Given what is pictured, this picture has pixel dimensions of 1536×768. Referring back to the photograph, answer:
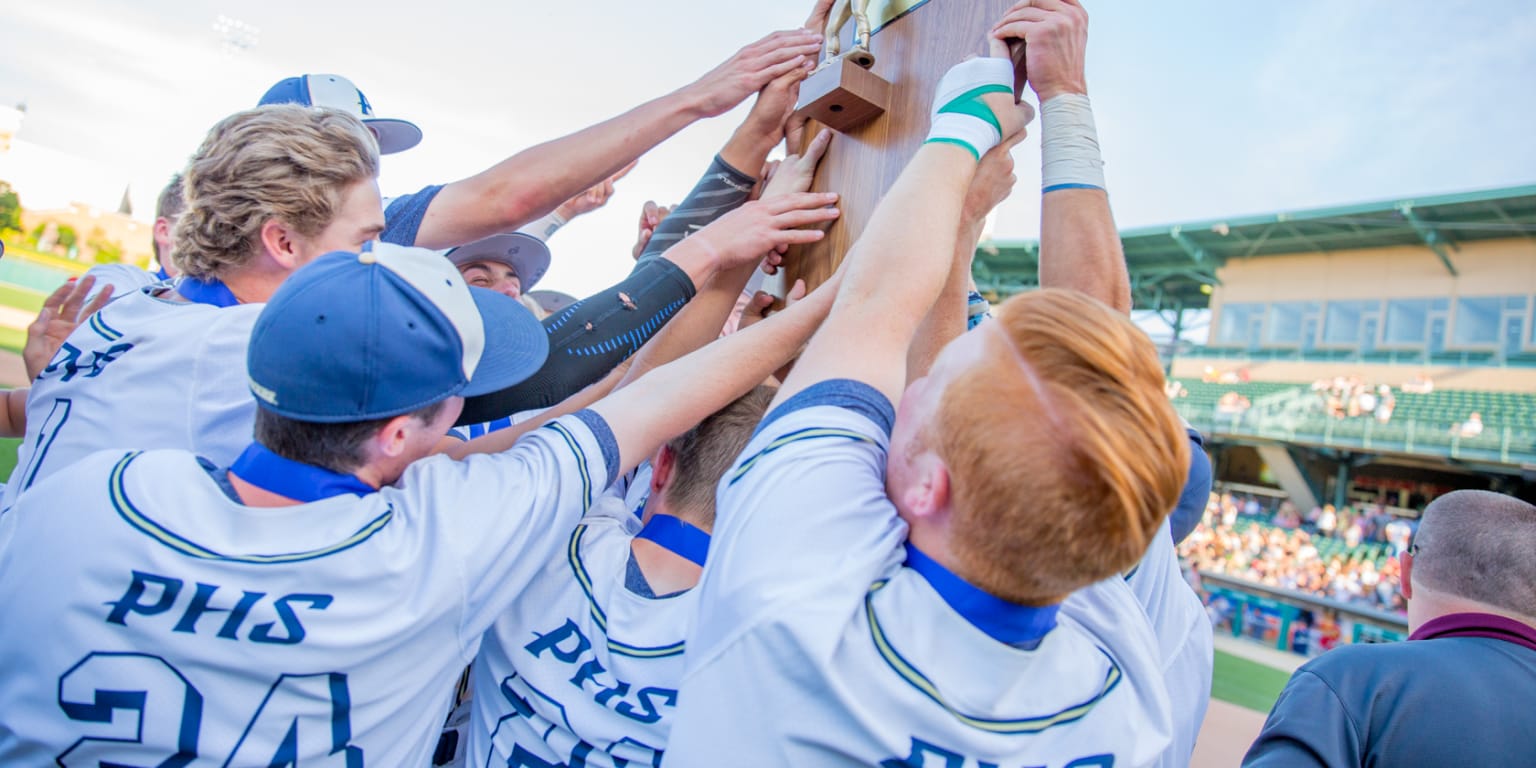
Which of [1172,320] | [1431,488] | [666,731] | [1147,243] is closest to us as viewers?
[666,731]

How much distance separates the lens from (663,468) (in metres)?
1.55

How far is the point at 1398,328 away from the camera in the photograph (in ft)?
74.0

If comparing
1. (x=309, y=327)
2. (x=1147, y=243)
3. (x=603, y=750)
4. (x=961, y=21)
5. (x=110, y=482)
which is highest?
(x=1147, y=243)

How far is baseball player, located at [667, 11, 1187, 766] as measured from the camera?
2.95 feet

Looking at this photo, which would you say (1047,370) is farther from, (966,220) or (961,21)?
(961,21)

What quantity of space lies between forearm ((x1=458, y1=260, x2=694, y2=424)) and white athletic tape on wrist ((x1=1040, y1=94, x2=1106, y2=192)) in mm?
739

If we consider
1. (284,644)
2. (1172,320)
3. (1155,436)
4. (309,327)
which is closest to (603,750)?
(284,644)

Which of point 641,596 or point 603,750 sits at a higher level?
point 641,596

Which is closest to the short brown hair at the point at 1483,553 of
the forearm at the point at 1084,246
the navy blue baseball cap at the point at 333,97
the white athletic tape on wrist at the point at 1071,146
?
the forearm at the point at 1084,246

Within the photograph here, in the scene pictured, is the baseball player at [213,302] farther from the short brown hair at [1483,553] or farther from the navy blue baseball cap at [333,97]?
the short brown hair at [1483,553]

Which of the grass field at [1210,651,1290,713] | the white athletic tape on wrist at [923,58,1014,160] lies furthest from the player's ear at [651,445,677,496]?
the grass field at [1210,651,1290,713]

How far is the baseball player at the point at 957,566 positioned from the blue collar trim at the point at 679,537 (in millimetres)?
284

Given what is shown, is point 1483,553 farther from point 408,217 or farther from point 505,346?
point 408,217

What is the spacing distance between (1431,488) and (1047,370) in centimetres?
2715
